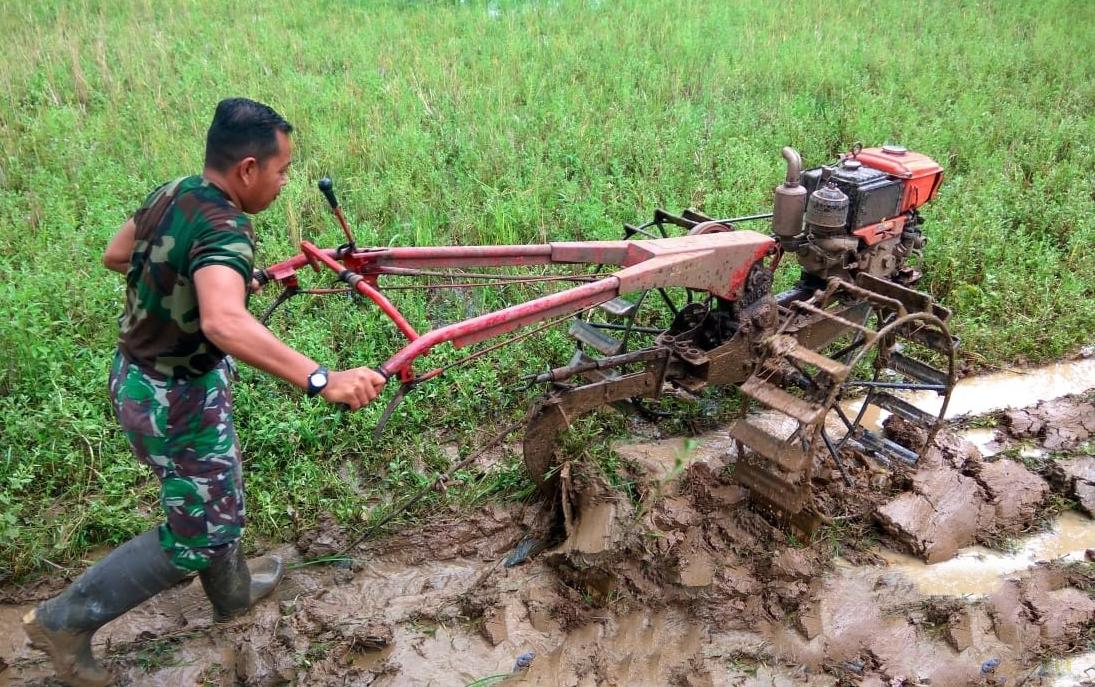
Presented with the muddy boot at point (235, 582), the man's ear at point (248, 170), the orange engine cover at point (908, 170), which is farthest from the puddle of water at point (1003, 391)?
the man's ear at point (248, 170)

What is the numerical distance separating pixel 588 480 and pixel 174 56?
683cm

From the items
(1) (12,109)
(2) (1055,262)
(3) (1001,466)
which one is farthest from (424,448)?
(1) (12,109)

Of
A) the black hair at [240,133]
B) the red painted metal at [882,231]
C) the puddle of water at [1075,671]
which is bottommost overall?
the puddle of water at [1075,671]

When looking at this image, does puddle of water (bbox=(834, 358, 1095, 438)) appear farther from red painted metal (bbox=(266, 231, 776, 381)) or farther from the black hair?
the black hair

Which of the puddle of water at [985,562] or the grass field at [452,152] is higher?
the grass field at [452,152]

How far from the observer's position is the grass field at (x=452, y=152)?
411 cm

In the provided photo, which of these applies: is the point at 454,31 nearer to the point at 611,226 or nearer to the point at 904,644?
the point at 611,226

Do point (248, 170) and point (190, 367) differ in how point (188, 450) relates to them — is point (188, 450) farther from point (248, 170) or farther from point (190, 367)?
point (248, 170)

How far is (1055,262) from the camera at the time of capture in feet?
19.2

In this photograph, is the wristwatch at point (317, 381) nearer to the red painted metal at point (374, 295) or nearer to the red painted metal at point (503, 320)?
the red painted metal at point (503, 320)

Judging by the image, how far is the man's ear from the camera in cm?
251

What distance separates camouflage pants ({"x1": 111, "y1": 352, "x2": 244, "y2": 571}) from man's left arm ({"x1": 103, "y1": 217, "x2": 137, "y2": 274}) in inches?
12.9

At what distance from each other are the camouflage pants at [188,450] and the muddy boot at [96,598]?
0.07 m

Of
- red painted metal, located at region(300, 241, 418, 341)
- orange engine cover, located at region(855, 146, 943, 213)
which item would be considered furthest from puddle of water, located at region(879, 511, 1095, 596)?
red painted metal, located at region(300, 241, 418, 341)
